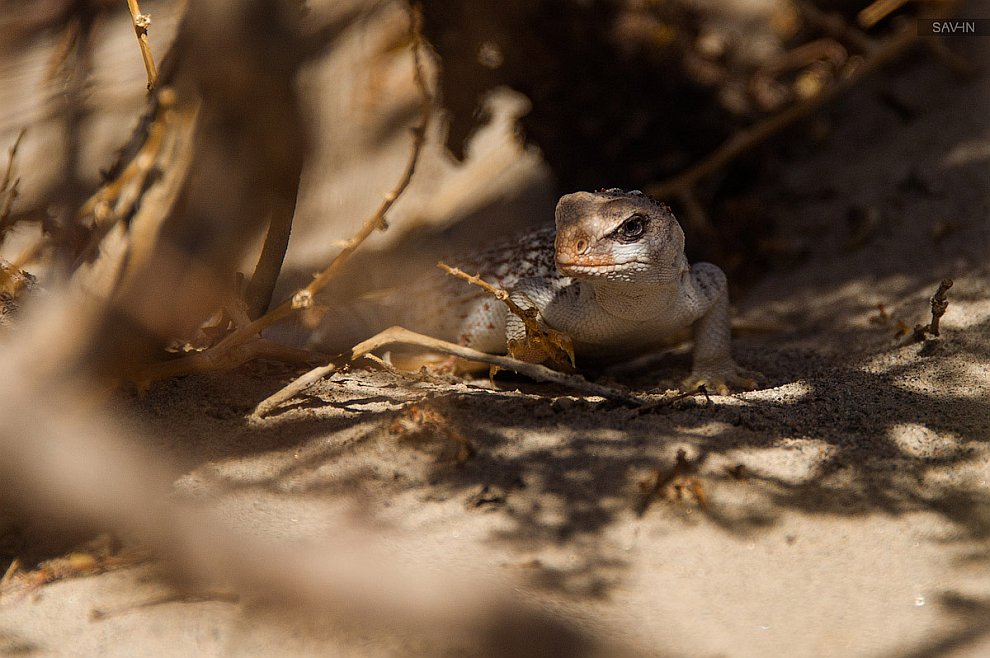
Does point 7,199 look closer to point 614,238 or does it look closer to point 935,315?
point 614,238

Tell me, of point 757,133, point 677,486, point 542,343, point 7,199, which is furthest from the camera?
point 757,133

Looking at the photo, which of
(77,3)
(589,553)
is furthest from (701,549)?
(77,3)

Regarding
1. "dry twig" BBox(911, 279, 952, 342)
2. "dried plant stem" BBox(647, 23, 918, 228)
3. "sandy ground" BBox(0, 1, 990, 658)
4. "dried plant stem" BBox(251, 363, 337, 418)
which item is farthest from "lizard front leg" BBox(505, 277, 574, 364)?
"dried plant stem" BBox(647, 23, 918, 228)

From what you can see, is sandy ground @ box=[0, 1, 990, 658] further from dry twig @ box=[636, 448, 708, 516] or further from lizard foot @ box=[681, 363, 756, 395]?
lizard foot @ box=[681, 363, 756, 395]

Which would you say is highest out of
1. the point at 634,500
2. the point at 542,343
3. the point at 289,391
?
the point at 542,343

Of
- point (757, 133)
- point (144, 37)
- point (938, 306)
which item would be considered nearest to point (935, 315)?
point (938, 306)

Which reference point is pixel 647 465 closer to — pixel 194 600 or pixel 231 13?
pixel 194 600
